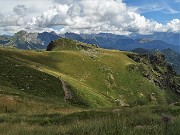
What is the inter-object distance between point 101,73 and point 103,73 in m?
1.80

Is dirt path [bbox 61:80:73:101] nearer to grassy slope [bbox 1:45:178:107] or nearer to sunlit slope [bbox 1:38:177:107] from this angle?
sunlit slope [bbox 1:38:177:107]

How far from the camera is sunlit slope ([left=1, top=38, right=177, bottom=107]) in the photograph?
13811 cm

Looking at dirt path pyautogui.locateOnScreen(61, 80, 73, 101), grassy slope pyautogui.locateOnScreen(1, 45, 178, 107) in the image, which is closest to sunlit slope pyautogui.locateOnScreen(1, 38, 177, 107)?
grassy slope pyautogui.locateOnScreen(1, 45, 178, 107)

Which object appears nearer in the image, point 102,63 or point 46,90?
point 46,90

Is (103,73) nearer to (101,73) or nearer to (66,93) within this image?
(101,73)

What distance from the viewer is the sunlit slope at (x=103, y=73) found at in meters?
138

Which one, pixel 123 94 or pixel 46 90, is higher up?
pixel 46 90

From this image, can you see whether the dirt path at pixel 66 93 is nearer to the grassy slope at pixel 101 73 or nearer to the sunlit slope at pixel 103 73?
the sunlit slope at pixel 103 73

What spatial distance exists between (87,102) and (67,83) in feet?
42.7

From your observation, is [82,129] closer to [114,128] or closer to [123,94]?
[114,128]

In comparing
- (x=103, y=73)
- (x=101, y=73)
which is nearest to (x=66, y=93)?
(x=101, y=73)

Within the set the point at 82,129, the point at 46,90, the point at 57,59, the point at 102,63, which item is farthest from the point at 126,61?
the point at 82,129

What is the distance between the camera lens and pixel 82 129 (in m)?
11.1

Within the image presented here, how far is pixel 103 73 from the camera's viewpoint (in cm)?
16000
